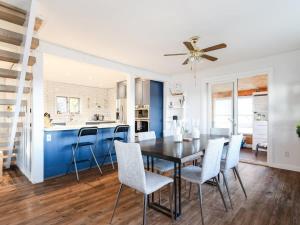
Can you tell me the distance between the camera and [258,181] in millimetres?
3020

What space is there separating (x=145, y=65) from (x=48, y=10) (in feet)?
8.56

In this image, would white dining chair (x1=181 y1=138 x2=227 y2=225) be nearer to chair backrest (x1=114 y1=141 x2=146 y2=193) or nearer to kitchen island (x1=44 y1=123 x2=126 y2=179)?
chair backrest (x1=114 y1=141 x2=146 y2=193)

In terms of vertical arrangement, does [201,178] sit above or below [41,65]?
below

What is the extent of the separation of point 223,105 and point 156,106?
199 centimetres

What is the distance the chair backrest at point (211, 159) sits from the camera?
1.84 m

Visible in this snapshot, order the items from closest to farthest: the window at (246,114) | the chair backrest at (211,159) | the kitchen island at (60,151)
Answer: the chair backrest at (211,159), the kitchen island at (60,151), the window at (246,114)

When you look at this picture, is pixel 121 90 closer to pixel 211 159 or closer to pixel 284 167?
pixel 211 159

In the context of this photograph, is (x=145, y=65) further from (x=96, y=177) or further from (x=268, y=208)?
(x=268, y=208)

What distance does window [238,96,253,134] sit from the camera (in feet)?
19.7

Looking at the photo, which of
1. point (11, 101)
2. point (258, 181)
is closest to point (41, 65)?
point (11, 101)

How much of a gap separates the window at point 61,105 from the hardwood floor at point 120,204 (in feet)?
12.1

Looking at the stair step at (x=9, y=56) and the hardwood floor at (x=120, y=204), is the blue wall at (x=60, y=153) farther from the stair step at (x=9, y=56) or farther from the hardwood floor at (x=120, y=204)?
the stair step at (x=9, y=56)

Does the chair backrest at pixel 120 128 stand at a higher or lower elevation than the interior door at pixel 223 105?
lower

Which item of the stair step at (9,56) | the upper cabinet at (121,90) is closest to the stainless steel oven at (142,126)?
the upper cabinet at (121,90)
